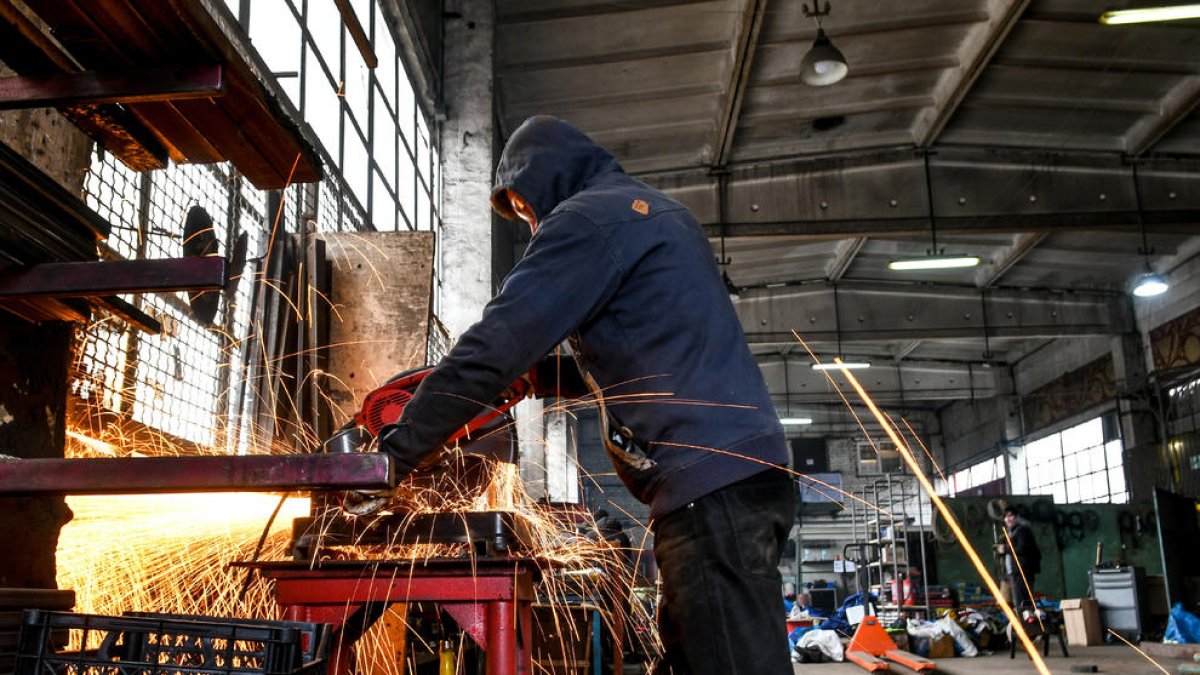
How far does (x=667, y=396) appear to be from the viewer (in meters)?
1.98

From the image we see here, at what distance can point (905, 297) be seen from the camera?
16.1 m

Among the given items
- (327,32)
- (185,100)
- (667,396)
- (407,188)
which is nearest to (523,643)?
(667,396)

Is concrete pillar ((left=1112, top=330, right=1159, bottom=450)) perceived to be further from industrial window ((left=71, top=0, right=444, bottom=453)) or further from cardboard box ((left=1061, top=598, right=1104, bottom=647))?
industrial window ((left=71, top=0, right=444, bottom=453))

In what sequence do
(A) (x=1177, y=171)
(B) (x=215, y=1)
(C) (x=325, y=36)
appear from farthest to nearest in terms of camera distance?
(A) (x=1177, y=171) → (C) (x=325, y=36) → (B) (x=215, y=1)

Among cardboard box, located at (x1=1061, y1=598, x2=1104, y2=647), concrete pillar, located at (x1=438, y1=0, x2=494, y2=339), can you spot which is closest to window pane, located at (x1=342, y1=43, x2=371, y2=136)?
concrete pillar, located at (x1=438, y1=0, x2=494, y2=339)

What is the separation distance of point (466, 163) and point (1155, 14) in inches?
205

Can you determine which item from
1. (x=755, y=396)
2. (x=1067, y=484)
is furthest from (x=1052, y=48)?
(x=1067, y=484)

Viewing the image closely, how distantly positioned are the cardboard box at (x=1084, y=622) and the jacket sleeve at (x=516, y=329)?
Answer: 10708 millimetres

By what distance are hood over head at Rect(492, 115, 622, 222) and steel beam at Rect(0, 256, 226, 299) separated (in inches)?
25.4

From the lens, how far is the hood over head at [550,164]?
7.36ft

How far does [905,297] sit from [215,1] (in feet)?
46.0

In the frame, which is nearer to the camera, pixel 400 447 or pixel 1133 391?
pixel 400 447

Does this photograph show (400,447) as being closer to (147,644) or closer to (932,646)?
(147,644)

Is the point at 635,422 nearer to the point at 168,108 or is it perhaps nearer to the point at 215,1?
the point at 168,108
